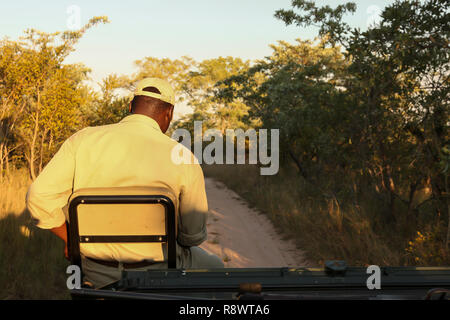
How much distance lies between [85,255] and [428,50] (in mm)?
5675

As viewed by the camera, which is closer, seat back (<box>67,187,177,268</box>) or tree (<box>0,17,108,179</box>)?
seat back (<box>67,187,177,268</box>)

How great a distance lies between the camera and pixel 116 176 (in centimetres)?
235

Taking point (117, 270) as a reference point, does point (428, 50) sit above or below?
above

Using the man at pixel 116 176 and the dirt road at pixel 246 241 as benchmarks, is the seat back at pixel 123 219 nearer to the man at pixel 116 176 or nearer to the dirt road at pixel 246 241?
the man at pixel 116 176

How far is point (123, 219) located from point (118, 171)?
1.04 ft

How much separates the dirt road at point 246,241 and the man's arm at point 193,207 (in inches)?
156

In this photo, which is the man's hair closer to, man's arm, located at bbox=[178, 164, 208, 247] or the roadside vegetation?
man's arm, located at bbox=[178, 164, 208, 247]

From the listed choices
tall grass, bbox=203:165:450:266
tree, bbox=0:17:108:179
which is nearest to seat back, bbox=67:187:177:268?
tall grass, bbox=203:165:450:266

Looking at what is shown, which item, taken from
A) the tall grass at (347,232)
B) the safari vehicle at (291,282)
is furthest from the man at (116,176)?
the tall grass at (347,232)

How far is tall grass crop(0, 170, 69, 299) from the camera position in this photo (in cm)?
449

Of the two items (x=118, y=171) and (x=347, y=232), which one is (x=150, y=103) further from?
(x=347, y=232)
